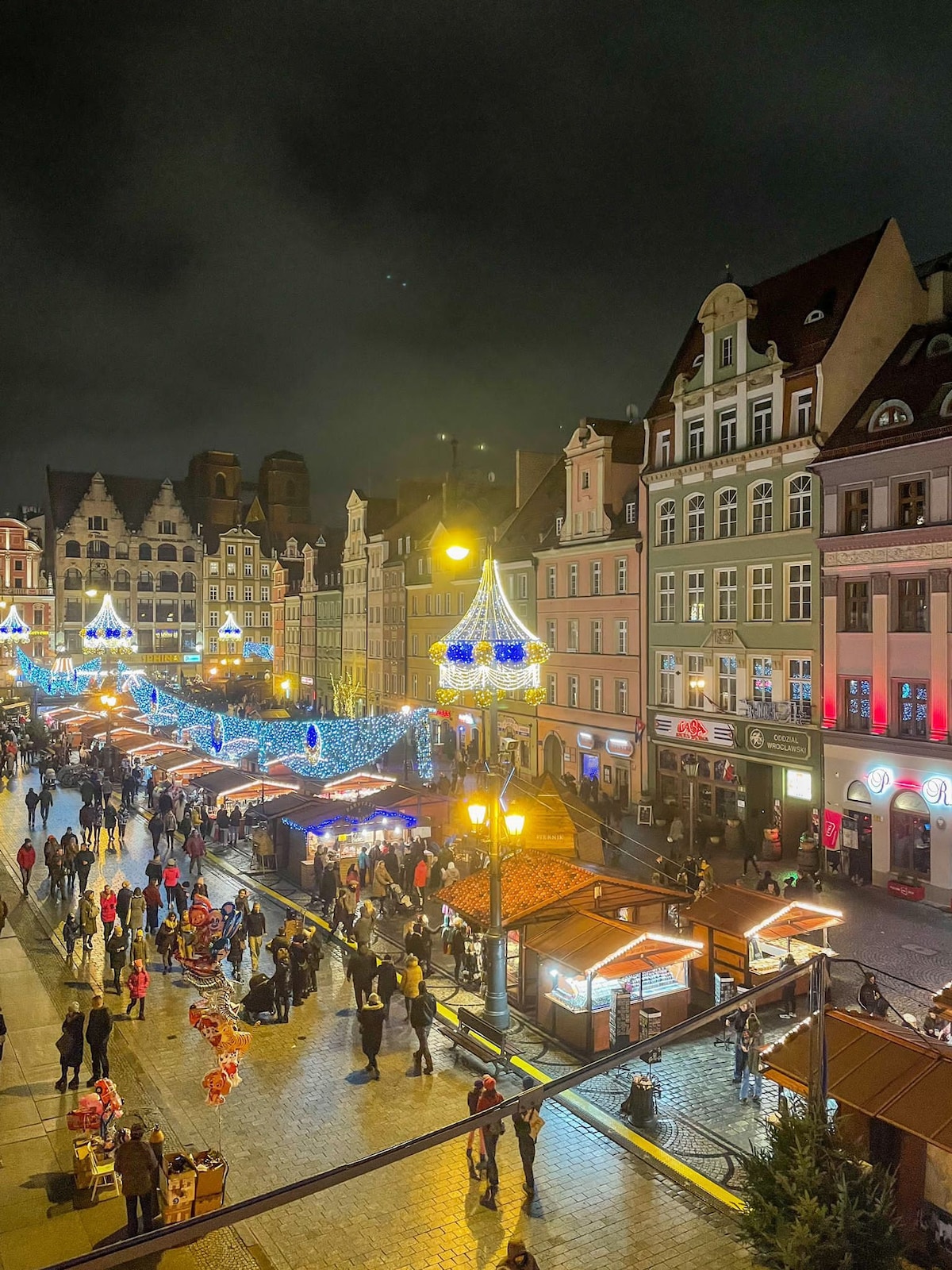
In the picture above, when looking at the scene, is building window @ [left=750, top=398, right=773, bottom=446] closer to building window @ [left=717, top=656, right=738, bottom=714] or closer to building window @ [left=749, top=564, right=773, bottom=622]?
building window @ [left=749, top=564, right=773, bottom=622]

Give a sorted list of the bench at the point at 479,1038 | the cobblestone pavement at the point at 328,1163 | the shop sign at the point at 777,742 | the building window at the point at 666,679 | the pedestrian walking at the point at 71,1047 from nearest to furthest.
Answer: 1. the cobblestone pavement at the point at 328,1163
2. the pedestrian walking at the point at 71,1047
3. the bench at the point at 479,1038
4. the shop sign at the point at 777,742
5. the building window at the point at 666,679

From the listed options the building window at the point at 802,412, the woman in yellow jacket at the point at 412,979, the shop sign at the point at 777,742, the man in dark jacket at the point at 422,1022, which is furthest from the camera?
the building window at the point at 802,412

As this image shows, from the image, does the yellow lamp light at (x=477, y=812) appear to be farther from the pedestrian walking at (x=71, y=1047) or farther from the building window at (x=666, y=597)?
the building window at (x=666, y=597)

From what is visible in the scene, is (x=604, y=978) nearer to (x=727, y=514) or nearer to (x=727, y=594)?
(x=727, y=594)

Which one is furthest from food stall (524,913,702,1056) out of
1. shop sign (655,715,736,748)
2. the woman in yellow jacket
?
shop sign (655,715,736,748)

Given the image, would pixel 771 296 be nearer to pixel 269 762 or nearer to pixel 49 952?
pixel 269 762

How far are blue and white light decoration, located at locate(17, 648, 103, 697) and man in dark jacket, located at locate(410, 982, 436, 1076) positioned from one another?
5215 cm

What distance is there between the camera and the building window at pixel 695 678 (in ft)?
116

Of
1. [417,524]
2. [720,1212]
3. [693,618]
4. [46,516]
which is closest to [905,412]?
[693,618]

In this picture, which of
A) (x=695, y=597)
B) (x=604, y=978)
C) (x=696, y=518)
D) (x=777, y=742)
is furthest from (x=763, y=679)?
(x=604, y=978)

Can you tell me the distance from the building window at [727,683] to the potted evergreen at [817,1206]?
2471 cm

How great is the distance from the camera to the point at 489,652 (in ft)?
66.7

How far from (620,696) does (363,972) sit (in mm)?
24581

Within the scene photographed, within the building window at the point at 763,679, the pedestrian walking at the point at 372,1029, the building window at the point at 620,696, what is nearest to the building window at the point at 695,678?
the building window at the point at 763,679
